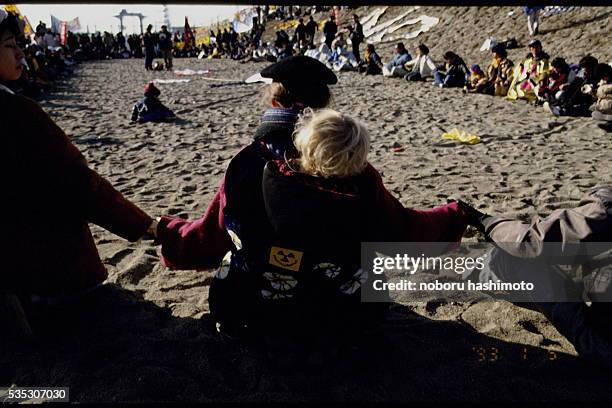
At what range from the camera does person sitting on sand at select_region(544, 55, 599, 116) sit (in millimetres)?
7262

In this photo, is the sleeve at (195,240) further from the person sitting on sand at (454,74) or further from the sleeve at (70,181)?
the person sitting on sand at (454,74)

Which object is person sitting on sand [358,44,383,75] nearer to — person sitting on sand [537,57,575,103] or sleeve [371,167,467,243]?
person sitting on sand [537,57,575,103]

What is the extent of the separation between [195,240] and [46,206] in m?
0.65

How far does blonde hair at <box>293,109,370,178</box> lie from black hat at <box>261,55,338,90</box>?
23cm

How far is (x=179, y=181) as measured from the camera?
4.77m

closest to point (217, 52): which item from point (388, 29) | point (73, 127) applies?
point (388, 29)

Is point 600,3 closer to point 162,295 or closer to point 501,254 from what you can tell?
point 501,254

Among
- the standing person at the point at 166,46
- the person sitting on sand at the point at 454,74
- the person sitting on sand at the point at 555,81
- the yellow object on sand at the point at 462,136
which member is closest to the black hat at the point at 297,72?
the yellow object on sand at the point at 462,136

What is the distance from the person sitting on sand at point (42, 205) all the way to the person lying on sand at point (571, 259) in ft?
5.25

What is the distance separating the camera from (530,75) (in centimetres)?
877

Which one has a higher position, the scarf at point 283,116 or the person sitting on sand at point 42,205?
the scarf at point 283,116

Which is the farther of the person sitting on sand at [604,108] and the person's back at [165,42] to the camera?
the person's back at [165,42]

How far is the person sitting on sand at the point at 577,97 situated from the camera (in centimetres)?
726

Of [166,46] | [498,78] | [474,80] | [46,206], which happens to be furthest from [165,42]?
[46,206]
